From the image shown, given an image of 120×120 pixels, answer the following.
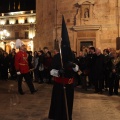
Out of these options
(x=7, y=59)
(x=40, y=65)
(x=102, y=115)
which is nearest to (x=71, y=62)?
(x=102, y=115)

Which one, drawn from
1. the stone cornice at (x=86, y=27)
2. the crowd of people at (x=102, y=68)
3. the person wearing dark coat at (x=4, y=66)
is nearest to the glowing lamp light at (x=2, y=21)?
the stone cornice at (x=86, y=27)

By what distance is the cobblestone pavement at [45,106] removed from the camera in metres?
7.41

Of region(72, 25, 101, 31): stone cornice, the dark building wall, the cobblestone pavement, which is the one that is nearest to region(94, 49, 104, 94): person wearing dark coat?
the cobblestone pavement

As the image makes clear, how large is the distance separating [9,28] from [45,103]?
219 feet

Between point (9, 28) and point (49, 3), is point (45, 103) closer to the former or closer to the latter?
point (49, 3)

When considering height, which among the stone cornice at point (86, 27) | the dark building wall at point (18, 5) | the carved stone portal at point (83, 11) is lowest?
the stone cornice at point (86, 27)

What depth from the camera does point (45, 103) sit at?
9.23 m

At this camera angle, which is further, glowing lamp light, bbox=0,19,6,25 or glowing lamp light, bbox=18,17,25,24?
glowing lamp light, bbox=0,19,6,25

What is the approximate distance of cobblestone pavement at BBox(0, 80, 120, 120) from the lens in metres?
7.41

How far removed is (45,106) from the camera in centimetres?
871

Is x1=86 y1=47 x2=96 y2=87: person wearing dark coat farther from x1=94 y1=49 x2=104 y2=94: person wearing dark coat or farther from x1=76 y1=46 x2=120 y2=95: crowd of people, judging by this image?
x1=94 y1=49 x2=104 y2=94: person wearing dark coat

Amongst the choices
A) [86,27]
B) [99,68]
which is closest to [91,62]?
[99,68]

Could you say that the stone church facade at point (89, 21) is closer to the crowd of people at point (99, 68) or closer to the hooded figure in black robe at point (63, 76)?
the crowd of people at point (99, 68)

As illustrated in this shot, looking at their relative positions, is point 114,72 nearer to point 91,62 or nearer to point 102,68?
point 102,68
